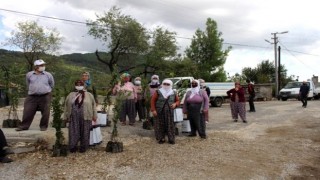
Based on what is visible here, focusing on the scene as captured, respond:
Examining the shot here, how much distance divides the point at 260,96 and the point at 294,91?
14.2 feet

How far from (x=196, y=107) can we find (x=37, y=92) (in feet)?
12.8

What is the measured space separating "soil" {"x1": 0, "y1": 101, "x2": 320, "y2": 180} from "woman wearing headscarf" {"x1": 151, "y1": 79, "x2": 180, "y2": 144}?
0.30 metres

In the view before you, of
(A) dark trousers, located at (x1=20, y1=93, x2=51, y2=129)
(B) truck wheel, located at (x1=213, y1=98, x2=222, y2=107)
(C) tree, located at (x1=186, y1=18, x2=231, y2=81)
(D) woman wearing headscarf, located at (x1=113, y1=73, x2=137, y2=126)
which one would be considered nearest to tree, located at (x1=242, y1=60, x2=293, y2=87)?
(C) tree, located at (x1=186, y1=18, x2=231, y2=81)

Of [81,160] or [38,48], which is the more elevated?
[38,48]

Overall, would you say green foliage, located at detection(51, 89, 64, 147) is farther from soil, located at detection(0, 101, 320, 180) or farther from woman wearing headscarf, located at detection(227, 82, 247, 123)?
woman wearing headscarf, located at detection(227, 82, 247, 123)

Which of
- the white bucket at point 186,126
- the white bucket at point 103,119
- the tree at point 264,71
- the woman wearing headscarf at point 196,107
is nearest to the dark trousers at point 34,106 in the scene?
the white bucket at point 103,119

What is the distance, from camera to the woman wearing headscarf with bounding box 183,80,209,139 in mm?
10828

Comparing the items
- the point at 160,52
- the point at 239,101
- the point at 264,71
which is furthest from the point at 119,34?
the point at 264,71

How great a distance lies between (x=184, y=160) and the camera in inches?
335

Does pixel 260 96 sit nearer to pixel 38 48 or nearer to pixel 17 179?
pixel 38 48

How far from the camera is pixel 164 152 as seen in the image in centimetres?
911

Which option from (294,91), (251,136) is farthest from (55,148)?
(294,91)

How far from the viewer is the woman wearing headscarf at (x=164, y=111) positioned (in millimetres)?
9906

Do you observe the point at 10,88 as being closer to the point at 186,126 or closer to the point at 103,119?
the point at 103,119
